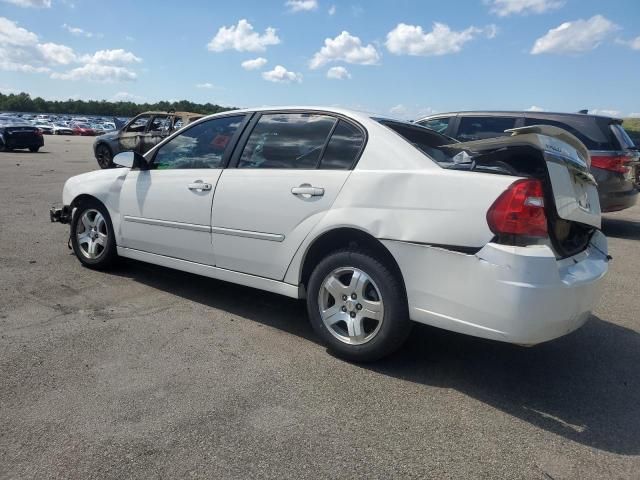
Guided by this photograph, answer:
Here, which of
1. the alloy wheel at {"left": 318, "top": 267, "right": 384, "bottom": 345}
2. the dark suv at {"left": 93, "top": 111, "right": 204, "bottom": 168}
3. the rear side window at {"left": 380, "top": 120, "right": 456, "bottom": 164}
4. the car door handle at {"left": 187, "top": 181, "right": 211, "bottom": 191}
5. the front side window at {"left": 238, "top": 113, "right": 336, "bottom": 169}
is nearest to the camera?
the alloy wheel at {"left": 318, "top": 267, "right": 384, "bottom": 345}

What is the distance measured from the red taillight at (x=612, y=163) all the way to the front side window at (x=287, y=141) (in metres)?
5.98

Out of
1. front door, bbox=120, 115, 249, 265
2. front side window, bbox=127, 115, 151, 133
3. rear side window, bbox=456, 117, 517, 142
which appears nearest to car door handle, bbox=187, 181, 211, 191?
front door, bbox=120, 115, 249, 265

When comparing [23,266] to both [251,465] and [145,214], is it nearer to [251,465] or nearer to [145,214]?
[145,214]

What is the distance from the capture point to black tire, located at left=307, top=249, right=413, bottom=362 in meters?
3.34

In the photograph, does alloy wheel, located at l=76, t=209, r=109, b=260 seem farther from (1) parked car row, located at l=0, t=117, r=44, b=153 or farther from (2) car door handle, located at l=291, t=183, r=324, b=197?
(1) parked car row, located at l=0, t=117, r=44, b=153

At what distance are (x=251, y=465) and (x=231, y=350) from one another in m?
1.31

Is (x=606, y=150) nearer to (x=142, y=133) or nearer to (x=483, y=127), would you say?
(x=483, y=127)

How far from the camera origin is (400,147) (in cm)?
349

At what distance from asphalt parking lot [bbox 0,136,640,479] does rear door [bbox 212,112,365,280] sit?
61 cm

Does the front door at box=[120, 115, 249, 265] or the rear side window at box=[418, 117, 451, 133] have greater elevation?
the rear side window at box=[418, 117, 451, 133]

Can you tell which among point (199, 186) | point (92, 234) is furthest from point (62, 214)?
point (199, 186)

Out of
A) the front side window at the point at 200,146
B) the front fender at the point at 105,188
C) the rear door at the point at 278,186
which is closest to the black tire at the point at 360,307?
the rear door at the point at 278,186

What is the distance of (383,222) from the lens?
3.35 m

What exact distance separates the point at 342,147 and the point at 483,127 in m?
5.96
